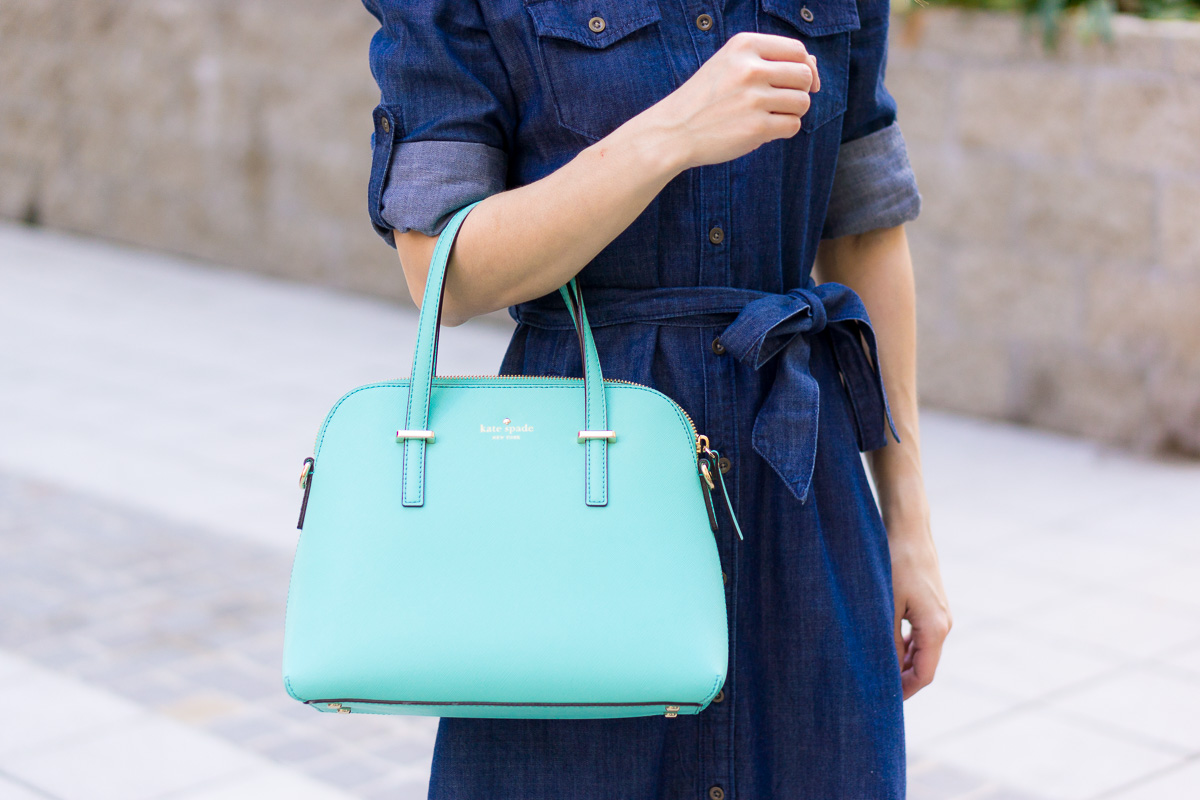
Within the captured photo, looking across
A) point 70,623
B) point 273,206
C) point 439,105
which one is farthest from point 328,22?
point 439,105

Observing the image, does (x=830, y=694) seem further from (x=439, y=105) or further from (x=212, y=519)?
(x=212, y=519)

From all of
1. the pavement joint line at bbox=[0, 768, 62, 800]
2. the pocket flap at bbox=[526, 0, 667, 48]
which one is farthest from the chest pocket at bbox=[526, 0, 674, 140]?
the pavement joint line at bbox=[0, 768, 62, 800]

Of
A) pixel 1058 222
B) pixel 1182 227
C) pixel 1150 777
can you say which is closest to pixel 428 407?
pixel 1150 777

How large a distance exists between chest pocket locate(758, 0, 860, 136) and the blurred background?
1.97 meters

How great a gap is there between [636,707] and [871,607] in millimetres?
350

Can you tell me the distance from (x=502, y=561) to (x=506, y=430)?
0.39 ft

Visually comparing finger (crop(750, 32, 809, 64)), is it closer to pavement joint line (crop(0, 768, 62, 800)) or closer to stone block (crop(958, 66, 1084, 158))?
pavement joint line (crop(0, 768, 62, 800))

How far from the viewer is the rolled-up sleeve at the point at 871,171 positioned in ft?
5.49

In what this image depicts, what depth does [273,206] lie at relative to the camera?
8328 mm

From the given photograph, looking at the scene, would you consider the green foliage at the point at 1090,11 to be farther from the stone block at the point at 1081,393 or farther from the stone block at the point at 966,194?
the stone block at the point at 1081,393

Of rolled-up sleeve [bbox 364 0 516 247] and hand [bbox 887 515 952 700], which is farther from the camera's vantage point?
hand [bbox 887 515 952 700]

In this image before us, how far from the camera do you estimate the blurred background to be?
3389 millimetres

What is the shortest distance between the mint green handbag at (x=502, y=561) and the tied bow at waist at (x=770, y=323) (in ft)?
0.48

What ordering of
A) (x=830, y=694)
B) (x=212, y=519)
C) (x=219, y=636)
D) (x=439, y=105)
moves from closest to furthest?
1. (x=439, y=105)
2. (x=830, y=694)
3. (x=219, y=636)
4. (x=212, y=519)
